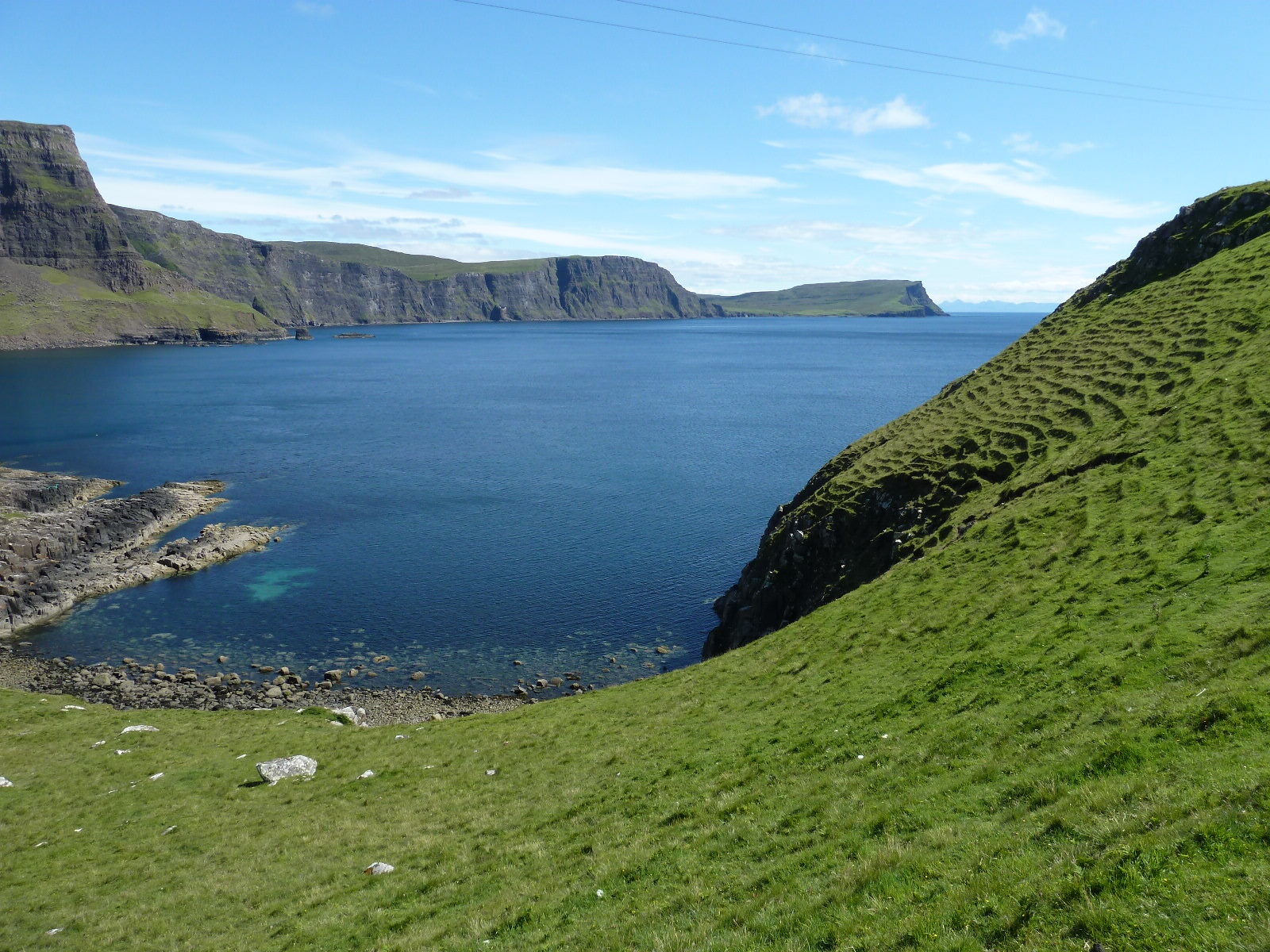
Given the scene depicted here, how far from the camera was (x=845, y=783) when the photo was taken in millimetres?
19062

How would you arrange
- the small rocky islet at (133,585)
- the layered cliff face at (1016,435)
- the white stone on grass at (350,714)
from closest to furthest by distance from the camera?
the layered cliff face at (1016,435)
the white stone on grass at (350,714)
the small rocky islet at (133,585)

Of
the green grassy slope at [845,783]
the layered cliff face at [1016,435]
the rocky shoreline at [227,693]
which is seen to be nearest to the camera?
the green grassy slope at [845,783]

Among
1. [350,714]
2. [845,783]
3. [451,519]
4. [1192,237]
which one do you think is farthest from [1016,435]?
[451,519]

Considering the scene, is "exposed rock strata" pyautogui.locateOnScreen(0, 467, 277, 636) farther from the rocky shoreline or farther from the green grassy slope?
the green grassy slope

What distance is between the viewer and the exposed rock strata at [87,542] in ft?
223

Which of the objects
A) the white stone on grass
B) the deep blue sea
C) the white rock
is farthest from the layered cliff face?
the white rock

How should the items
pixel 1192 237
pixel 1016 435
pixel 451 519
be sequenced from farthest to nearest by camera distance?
1. pixel 451 519
2. pixel 1192 237
3. pixel 1016 435

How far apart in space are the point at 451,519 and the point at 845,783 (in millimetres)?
75814

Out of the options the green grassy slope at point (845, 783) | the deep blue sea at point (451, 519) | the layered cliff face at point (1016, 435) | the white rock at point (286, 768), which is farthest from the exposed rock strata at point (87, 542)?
the layered cliff face at point (1016, 435)

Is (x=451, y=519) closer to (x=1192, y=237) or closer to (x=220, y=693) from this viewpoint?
(x=220, y=693)

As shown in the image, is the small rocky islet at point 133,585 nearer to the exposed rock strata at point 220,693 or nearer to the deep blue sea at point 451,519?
the exposed rock strata at point 220,693

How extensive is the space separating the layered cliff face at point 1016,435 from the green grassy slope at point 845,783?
815 millimetres

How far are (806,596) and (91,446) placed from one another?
124467 millimetres

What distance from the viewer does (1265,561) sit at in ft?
74.1
